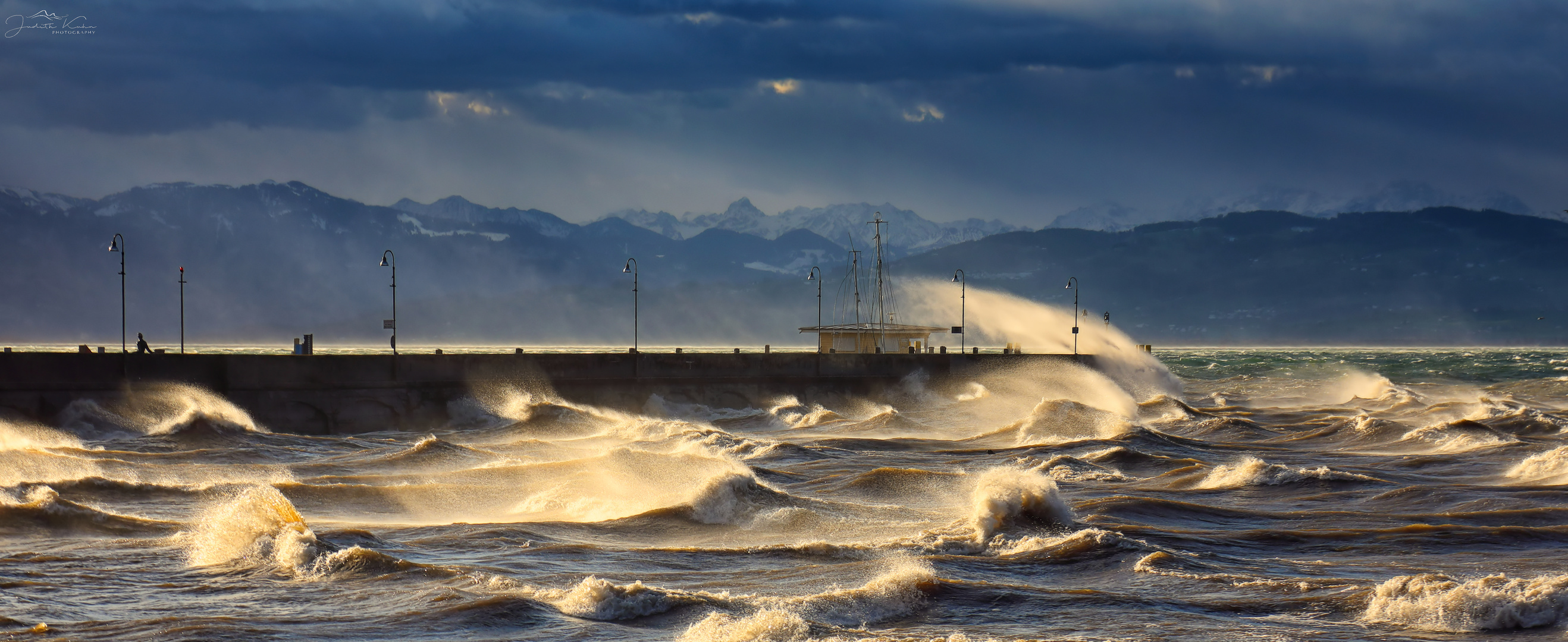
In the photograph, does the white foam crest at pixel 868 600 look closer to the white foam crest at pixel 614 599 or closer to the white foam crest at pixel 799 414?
the white foam crest at pixel 614 599

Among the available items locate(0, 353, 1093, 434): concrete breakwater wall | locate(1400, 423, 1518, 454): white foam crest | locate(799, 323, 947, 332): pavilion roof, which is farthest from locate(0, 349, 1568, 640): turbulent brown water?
locate(799, 323, 947, 332): pavilion roof

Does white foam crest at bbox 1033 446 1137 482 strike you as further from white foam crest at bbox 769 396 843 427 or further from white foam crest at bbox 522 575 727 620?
white foam crest at bbox 769 396 843 427

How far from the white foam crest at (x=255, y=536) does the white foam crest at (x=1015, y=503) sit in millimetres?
10098

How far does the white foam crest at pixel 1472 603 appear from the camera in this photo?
1366 centimetres

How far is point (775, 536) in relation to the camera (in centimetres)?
2002

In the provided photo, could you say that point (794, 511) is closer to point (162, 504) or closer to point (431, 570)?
point (431, 570)

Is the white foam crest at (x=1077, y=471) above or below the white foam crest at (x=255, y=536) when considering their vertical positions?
below

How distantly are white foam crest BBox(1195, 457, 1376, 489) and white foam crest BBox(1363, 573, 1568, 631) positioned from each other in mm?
12223

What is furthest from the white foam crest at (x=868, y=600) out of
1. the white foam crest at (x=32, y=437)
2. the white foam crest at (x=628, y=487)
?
the white foam crest at (x=32, y=437)

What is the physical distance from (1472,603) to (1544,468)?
17.9 m

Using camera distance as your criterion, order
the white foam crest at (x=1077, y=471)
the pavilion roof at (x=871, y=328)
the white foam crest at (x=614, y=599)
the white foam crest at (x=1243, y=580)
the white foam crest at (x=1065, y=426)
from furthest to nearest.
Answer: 1. the pavilion roof at (x=871, y=328)
2. the white foam crest at (x=1065, y=426)
3. the white foam crest at (x=1077, y=471)
4. the white foam crest at (x=1243, y=580)
5. the white foam crest at (x=614, y=599)

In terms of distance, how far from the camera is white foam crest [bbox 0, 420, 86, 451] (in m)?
35.8

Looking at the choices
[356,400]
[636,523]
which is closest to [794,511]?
[636,523]

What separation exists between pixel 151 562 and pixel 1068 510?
13908mm
